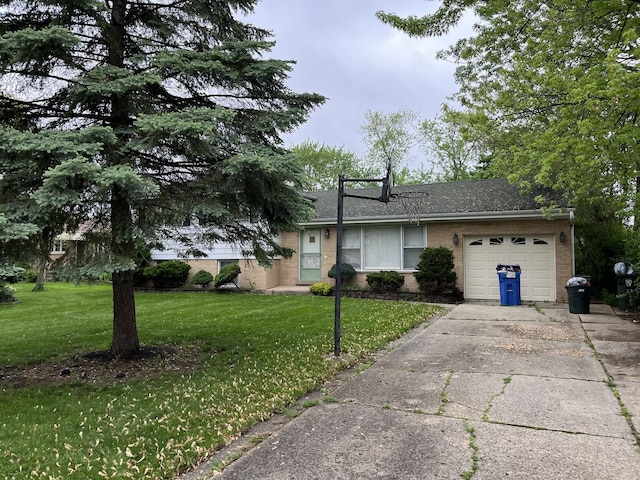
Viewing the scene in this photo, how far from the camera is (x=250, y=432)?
12.6 ft

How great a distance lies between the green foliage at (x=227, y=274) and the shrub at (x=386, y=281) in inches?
190

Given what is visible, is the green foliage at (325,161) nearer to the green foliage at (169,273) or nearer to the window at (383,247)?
the green foliage at (169,273)

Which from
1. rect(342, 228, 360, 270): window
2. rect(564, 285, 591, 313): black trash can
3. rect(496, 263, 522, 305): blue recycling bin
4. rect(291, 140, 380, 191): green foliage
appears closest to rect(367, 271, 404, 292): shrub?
rect(342, 228, 360, 270): window

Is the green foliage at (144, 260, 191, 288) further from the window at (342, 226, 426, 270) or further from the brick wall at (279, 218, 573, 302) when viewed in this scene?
the window at (342, 226, 426, 270)

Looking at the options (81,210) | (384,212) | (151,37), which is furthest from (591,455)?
(384,212)

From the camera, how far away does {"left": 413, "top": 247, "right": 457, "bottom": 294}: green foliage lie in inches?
510

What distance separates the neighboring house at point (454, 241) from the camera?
12.6 metres

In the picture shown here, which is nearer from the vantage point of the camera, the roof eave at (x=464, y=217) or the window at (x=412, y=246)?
the roof eave at (x=464, y=217)

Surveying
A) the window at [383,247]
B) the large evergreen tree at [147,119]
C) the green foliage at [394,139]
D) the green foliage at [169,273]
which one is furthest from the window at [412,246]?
the green foliage at [394,139]

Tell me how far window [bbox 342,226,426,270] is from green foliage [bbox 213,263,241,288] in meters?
3.91

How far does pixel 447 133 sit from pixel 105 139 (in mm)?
27264

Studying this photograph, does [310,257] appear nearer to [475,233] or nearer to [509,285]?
[475,233]

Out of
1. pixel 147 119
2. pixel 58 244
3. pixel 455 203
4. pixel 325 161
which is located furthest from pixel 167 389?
pixel 325 161

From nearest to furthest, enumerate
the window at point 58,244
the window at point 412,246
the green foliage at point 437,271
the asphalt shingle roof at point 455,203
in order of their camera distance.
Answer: the window at point 58,244 < the green foliage at point 437,271 < the asphalt shingle roof at point 455,203 < the window at point 412,246
